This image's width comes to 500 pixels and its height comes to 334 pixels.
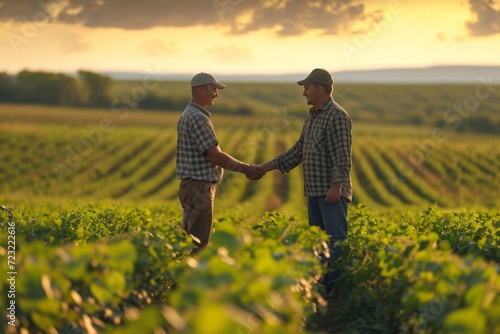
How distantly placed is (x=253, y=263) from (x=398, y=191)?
31052 mm

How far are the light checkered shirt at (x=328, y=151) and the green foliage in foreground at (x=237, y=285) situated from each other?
0.73 metres

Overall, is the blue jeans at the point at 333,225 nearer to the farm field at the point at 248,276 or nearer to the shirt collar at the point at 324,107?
the farm field at the point at 248,276

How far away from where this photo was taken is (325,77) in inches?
300

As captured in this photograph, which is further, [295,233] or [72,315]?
[295,233]

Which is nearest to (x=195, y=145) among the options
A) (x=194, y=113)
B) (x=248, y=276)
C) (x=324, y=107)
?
(x=194, y=113)

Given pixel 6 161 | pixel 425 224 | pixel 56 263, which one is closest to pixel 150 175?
pixel 6 161

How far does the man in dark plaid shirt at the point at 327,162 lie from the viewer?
736 centimetres

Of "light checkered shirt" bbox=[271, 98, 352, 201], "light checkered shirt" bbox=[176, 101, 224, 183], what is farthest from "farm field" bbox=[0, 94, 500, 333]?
"light checkered shirt" bbox=[176, 101, 224, 183]

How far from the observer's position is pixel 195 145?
758 centimetres

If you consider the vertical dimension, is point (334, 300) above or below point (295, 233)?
below

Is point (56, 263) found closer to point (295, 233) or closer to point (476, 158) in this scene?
point (295, 233)

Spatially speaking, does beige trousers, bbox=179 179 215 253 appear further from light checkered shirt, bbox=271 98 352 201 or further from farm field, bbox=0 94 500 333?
light checkered shirt, bbox=271 98 352 201

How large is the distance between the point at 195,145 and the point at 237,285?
4576 millimetres

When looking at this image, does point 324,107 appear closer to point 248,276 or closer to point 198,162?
point 198,162
